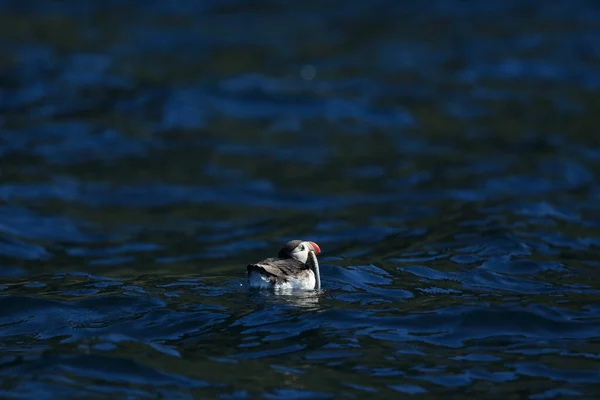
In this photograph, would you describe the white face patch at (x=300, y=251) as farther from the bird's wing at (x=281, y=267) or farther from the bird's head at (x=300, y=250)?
the bird's wing at (x=281, y=267)

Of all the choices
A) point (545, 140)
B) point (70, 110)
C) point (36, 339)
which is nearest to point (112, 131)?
point (70, 110)

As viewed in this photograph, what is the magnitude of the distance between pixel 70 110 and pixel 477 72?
11.5 meters

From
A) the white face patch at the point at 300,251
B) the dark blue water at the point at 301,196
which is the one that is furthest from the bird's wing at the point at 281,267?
the dark blue water at the point at 301,196

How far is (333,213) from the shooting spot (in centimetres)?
1955

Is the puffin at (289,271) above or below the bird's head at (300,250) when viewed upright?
below

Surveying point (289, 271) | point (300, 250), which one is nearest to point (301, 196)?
point (300, 250)

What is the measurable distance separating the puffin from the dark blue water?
232 millimetres

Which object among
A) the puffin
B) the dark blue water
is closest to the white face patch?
the puffin

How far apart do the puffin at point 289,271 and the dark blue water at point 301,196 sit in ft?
0.76

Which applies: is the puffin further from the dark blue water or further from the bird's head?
the dark blue water

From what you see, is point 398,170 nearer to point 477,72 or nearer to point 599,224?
point 599,224

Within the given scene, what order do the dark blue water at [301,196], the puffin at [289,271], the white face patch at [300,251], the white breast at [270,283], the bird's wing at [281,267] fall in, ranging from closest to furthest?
the dark blue water at [301,196], the bird's wing at [281,267], the puffin at [289,271], the white breast at [270,283], the white face patch at [300,251]

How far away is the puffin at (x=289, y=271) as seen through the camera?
12227 millimetres

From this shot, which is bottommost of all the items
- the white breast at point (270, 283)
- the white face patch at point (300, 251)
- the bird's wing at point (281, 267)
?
the white breast at point (270, 283)
